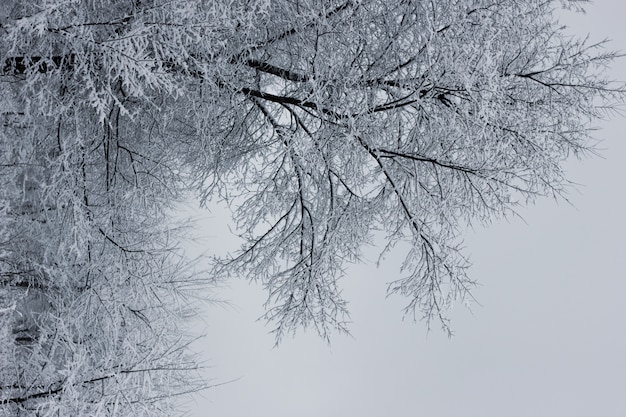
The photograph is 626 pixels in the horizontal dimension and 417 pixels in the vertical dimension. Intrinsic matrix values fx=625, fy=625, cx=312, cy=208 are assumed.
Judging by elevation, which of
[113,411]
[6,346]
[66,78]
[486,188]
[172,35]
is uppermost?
[66,78]

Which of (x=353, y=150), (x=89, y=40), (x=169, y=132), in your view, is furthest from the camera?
(x=169, y=132)

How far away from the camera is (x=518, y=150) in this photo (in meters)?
7.30

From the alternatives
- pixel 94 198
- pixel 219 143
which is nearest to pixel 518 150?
pixel 219 143

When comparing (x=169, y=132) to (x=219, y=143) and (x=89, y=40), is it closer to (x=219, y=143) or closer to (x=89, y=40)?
(x=219, y=143)

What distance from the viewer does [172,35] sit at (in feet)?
18.7

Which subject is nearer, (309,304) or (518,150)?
(518,150)

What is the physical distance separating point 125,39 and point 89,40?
302 millimetres

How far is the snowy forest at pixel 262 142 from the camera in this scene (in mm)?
6074

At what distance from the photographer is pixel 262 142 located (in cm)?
887

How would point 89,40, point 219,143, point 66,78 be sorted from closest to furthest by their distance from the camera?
point 89,40 < point 66,78 < point 219,143

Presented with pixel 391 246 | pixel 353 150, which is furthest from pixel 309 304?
pixel 353 150

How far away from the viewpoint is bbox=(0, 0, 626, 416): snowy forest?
19.9 feet

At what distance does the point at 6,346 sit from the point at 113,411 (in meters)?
2.31

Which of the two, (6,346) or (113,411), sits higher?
(6,346)
